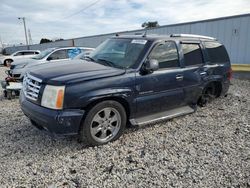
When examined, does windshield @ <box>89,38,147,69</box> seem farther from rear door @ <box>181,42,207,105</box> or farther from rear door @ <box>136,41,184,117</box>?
rear door @ <box>181,42,207,105</box>

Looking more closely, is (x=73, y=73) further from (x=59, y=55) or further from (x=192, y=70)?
(x=59, y=55)

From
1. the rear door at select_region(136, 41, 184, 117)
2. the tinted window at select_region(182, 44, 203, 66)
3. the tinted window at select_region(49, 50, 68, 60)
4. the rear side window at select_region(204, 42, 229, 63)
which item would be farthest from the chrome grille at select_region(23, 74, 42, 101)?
the tinted window at select_region(49, 50, 68, 60)

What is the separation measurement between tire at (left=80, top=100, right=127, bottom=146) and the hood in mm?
470

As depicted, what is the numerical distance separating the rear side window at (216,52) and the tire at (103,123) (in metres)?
2.87

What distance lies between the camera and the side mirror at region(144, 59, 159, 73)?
3945 millimetres

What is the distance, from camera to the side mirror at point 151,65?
3.95 m

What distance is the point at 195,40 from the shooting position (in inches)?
204

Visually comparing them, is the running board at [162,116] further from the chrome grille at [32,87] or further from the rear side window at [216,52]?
the chrome grille at [32,87]

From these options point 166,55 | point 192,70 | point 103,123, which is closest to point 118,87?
point 103,123

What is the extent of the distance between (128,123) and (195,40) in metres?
2.52

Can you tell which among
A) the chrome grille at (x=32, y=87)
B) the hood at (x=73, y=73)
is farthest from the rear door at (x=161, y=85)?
the chrome grille at (x=32, y=87)

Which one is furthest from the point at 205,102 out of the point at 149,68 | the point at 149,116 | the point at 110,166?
the point at 110,166

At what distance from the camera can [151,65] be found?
155 inches

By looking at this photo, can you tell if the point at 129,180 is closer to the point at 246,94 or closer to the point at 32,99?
the point at 32,99
